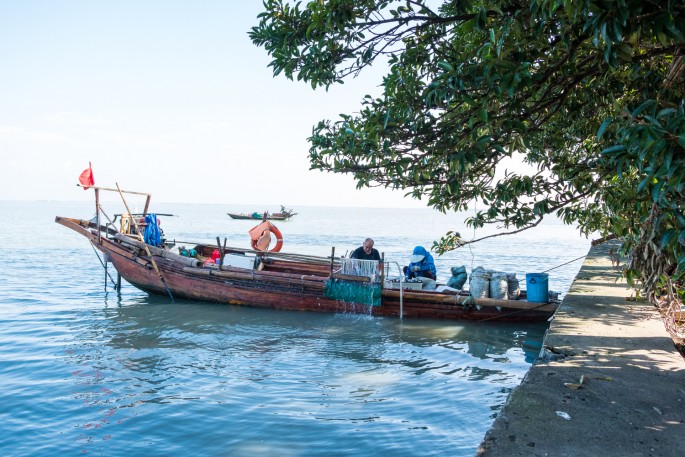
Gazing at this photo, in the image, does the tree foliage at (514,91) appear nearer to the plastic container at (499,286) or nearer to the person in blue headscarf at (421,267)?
the plastic container at (499,286)

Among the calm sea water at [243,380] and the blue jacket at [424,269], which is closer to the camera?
the calm sea water at [243,380]

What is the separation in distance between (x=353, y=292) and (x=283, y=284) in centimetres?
193

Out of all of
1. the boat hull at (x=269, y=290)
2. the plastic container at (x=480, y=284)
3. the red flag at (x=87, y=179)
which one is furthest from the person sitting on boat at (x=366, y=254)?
the red flag at (x=87, y=179)

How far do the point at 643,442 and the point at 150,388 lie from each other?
21.2ft

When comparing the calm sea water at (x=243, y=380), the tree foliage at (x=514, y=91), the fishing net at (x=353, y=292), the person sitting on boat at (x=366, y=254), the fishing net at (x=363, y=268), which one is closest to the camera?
the tree foliage at (x=514, y=91)

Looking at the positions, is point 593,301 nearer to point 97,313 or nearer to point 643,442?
point 643,442

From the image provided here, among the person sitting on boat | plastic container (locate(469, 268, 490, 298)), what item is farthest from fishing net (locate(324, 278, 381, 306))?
plastic container (locate(469, 268, 490, 298))

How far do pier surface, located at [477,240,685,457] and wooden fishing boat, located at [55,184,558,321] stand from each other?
5.30 m

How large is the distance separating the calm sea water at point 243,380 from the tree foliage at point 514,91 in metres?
2.97

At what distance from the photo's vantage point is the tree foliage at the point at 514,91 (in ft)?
9.15

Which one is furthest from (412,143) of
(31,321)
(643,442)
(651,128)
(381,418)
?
(31,321)

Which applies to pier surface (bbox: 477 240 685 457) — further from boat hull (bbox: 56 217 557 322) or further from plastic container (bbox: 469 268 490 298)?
boat hull (bbox: 56 217 557 322)

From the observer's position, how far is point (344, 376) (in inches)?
324

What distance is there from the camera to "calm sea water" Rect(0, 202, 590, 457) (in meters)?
5.91
